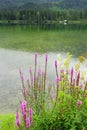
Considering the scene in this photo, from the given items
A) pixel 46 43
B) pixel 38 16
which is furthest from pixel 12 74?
pixel 38 16

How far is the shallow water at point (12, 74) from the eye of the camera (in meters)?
12.8

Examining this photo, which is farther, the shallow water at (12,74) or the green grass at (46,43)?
the green grass at (46,43)

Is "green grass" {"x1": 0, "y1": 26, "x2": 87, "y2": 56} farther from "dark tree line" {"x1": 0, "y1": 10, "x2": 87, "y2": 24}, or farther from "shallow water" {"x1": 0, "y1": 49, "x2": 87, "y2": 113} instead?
"dark tree line" {"x1": 0, "y1": 10, "x2": 87, "y2": 24}

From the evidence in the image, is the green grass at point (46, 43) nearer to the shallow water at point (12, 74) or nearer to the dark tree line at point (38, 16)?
the shallow water at point (12, 74)

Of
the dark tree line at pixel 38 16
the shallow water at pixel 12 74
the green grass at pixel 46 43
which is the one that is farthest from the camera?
the dark tree line at pixel 38 16

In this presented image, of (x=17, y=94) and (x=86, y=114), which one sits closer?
(x=86, y=114)

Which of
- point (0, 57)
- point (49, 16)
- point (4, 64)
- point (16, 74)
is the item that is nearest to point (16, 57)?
point (0, 57)

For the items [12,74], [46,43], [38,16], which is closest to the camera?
[12,74]

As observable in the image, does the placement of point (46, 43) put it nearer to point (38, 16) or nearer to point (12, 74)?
point (12, 74)

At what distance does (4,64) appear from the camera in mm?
22469

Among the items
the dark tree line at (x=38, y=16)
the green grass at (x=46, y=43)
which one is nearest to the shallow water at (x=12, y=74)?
the green grass at (x=46, y=43)

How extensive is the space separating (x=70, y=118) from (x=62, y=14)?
15259 cm

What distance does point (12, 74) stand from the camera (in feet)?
60.4

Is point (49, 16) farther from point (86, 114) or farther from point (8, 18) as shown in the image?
point (86, 114)
